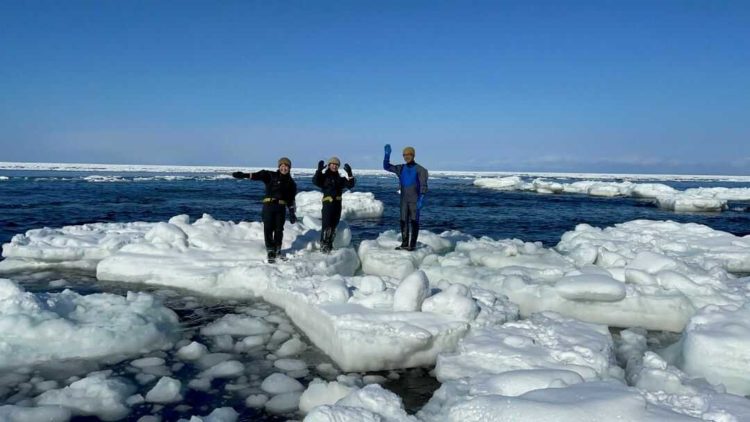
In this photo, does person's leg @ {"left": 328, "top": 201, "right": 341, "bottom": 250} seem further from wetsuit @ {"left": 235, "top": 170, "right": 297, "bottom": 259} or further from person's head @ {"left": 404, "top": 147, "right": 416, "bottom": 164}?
person's head @ {"left": 404, "top": 147, "right": 416, "bottom": 164}

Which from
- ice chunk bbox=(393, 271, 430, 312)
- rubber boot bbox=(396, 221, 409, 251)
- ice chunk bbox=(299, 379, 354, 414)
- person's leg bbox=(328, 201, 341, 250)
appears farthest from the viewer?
rubber boot bbox=(396, 221, 409, 251)

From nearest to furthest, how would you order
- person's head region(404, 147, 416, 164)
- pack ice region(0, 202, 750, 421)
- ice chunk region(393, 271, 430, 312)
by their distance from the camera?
pack ice region(0, 202, 750, 421) → ice chunk region(393, 271, 430, 312) → person's head region(404, 147, 416, 164)

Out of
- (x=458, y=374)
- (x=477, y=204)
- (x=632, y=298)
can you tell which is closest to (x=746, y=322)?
(x=632, y=298)

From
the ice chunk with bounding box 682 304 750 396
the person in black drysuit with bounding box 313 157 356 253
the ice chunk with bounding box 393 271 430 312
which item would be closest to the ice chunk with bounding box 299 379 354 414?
the ice chunk with bounding box 393 271 430 312

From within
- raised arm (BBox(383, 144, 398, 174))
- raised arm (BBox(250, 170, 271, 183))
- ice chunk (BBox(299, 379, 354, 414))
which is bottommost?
ice chunk (BBox(299, 379, 354, 414))

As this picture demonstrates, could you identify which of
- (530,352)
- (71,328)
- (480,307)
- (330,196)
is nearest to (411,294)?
(480,307)

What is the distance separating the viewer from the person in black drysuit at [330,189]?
8578 millimetres

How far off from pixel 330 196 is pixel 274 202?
114cm

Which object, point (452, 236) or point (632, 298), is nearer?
point (632, 298)

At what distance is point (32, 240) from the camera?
9930 mm

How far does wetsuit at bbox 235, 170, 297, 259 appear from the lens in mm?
8086

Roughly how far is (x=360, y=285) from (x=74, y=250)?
6.86m

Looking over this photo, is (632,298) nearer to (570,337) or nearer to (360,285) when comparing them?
(570,337)

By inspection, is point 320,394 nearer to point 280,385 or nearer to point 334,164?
point 280,385
